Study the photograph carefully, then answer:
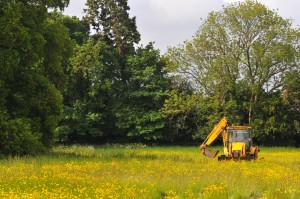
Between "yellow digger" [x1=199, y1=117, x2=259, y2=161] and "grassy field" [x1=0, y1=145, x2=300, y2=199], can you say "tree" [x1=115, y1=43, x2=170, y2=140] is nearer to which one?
"yellow digger" [x1=199, y1=117, x2=259, y2=161]

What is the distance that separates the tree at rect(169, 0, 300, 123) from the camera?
166 ft

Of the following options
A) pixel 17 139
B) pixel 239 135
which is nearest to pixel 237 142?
pixel 239 135

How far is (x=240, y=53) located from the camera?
169ft

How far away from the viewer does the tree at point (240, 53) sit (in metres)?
50.7

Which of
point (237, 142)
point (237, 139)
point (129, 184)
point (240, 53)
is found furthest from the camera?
point (240, 53)

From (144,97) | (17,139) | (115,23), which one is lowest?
(17,139)

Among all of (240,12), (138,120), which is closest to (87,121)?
(138,120)

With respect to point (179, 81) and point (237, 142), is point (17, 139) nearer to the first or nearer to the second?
point (237, 142)

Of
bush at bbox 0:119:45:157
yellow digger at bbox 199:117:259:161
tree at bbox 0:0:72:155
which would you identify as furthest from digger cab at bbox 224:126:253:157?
bush at bbox 0:119:45:157

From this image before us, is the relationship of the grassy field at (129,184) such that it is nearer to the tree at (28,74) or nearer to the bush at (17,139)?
the bush at (17,139)

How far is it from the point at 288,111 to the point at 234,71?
26.6 ft

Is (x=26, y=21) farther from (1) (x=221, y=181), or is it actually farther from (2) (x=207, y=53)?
(2) (x=207, y=53)

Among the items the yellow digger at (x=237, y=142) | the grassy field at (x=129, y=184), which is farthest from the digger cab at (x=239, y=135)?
the grassy field at (x=129, y=184)

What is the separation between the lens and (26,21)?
86.8 ft
